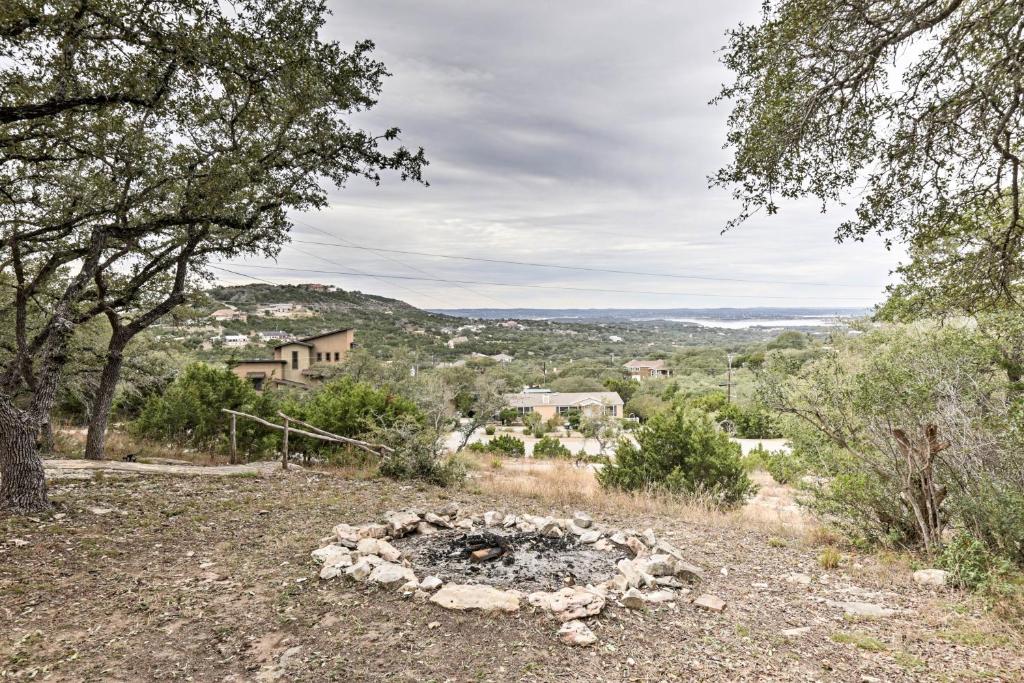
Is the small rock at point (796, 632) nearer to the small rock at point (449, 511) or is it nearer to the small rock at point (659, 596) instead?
the small rock at point (659, 596)

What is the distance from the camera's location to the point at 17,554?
4.73 m

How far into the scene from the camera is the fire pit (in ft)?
15.2

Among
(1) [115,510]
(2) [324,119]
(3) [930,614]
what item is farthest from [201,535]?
(3) [930,614]

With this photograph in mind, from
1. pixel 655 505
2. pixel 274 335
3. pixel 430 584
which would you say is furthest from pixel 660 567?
pixel 274 335

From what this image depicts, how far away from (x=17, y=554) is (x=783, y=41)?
7.69 metres

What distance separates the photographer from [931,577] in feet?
16.1

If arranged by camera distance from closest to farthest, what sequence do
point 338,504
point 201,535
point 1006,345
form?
point 201,535 < point 1006,345 < point 338,504

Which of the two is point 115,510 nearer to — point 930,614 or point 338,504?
point 338,504

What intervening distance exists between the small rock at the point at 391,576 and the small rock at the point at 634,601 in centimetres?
166

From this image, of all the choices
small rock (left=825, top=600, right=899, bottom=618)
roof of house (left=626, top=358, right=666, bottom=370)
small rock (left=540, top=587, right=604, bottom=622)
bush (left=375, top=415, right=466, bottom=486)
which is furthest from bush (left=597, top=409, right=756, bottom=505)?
roof of house (left=626, top=358, right=666, bottom=370)

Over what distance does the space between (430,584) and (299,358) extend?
89.8ft

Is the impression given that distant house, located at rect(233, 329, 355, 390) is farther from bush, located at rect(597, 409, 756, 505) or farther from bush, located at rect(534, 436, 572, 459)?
bush, located at rect(597, 409, 756, 505)

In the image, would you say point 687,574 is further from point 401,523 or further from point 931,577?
point 401,523

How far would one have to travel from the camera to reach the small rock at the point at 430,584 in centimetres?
429
